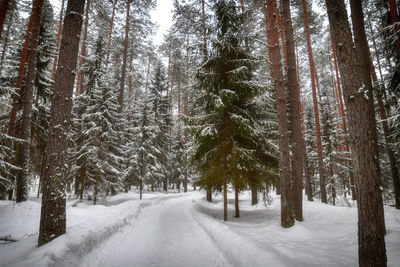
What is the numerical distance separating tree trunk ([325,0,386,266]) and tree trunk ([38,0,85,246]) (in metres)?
6.34

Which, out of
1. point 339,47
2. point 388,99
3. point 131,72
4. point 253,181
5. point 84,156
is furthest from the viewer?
point 131,72

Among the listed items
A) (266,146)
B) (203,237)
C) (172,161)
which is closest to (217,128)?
(266,146)

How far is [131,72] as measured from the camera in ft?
77.8

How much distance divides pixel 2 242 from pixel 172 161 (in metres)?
27.1

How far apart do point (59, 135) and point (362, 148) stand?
6.66 m

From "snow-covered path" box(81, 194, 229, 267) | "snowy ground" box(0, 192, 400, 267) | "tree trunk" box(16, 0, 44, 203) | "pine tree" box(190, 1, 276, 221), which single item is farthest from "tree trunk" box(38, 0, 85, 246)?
"tree trunk" box(16, 0, 44, 203)

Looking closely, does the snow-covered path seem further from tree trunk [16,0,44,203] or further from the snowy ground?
tree trunk [16,0,44,203]

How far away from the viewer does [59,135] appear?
4867mm

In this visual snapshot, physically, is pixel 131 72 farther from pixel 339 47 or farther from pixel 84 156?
pixel 339 47

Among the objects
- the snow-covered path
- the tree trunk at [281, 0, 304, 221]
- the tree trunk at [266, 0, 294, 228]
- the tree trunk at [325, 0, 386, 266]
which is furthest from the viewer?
the tree trunk at [281, 0, 304, 221]

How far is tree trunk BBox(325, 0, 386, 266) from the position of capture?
325 cm

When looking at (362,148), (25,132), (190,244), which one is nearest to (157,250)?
(190,244)

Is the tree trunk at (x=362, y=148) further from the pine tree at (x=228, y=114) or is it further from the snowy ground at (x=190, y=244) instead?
the pine tree at (x=228, y=114)

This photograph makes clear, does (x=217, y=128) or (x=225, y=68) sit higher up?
(x=225, y=68)
